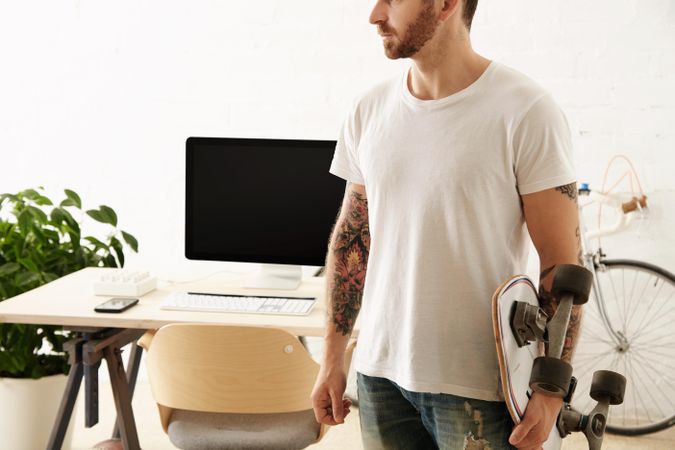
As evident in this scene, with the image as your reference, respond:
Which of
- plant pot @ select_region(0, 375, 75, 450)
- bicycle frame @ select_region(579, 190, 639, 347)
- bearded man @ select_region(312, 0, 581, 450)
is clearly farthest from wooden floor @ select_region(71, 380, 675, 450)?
bearded man @ select_region(312, 0, 581, 450)

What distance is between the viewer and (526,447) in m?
1.15

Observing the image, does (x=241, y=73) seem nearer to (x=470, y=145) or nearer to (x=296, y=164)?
(x=296, y=164)

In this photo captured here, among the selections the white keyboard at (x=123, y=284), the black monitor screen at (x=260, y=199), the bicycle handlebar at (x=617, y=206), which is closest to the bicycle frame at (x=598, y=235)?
the bicycle handlebar at (x=617, y=206)

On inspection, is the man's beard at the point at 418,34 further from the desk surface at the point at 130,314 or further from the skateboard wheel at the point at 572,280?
the desk surface at the point at 130,314

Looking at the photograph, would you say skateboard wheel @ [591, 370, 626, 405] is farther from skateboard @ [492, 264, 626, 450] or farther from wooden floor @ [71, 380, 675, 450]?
wooden floor @ [71, 380, 675, 450]

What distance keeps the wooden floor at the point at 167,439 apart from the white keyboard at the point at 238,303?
783 millimetres

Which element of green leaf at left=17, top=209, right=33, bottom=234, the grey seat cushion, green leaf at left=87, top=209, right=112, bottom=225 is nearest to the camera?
the grey seat cushion

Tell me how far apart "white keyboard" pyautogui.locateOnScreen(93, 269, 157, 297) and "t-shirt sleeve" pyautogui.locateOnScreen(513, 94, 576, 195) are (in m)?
1.42

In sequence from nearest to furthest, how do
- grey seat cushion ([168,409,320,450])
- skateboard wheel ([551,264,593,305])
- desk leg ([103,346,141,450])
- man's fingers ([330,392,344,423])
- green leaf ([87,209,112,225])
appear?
1. skateboard wheel ([551,264,593,305])
2. man's fingers ([330,392,344,423])
3. grey seat cushion ([168,409,320,450])
4. desk leg ([103,346,141,450])
5. green leaf ([87,209,112,225])

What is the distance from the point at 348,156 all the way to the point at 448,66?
26 cm

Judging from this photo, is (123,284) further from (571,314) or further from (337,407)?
(571,314)

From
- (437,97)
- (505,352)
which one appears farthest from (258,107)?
(505,352)

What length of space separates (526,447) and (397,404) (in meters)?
0.24

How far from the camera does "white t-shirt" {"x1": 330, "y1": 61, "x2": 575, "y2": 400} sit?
46.3 inches
